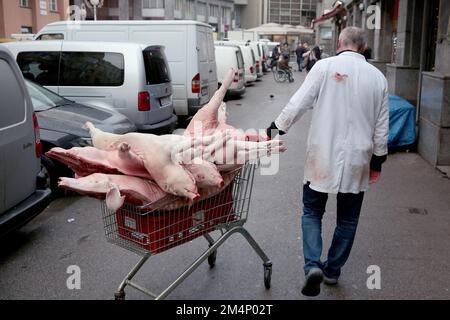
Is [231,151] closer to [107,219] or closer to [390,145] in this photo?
[107,219]

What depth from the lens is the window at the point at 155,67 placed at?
906cm

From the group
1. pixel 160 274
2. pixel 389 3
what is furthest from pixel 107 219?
pixel 389 3

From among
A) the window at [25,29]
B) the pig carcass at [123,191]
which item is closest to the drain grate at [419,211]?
the pig carcass at [123,191]

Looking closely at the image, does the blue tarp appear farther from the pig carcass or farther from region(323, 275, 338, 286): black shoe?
the pig carcass

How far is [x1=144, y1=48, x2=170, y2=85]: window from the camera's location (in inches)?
357

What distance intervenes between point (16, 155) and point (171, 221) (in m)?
2.13

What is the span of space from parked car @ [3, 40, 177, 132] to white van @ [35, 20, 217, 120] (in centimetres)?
285

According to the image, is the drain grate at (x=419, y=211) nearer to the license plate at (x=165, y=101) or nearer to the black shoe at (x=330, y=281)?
the black shoe at (x=330, y=281)

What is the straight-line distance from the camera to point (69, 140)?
21.7ft

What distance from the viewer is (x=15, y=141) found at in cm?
484

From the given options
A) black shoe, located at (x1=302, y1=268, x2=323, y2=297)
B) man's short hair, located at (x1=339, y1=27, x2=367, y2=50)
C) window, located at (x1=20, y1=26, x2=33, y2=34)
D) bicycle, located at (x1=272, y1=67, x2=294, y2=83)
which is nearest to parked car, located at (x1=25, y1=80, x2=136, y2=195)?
black shoe, located at (x1=302, y1=268, x2=323, y2=297)

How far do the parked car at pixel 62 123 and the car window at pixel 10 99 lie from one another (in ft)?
3.46

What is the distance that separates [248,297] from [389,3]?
16.7 m

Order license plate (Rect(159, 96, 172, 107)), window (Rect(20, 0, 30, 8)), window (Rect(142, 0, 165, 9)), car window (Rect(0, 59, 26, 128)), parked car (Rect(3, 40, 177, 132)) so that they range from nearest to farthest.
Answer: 1. car window (Rect(0, 59, 26, 128))
2. parked car (Rect(3, 40, 177, 132))
3. license plate (Rect(159, 96, 172, 107))
4. window (Rect(20, 0, 30, 8))
5. window (Rect(142, 0, 165, 9))
